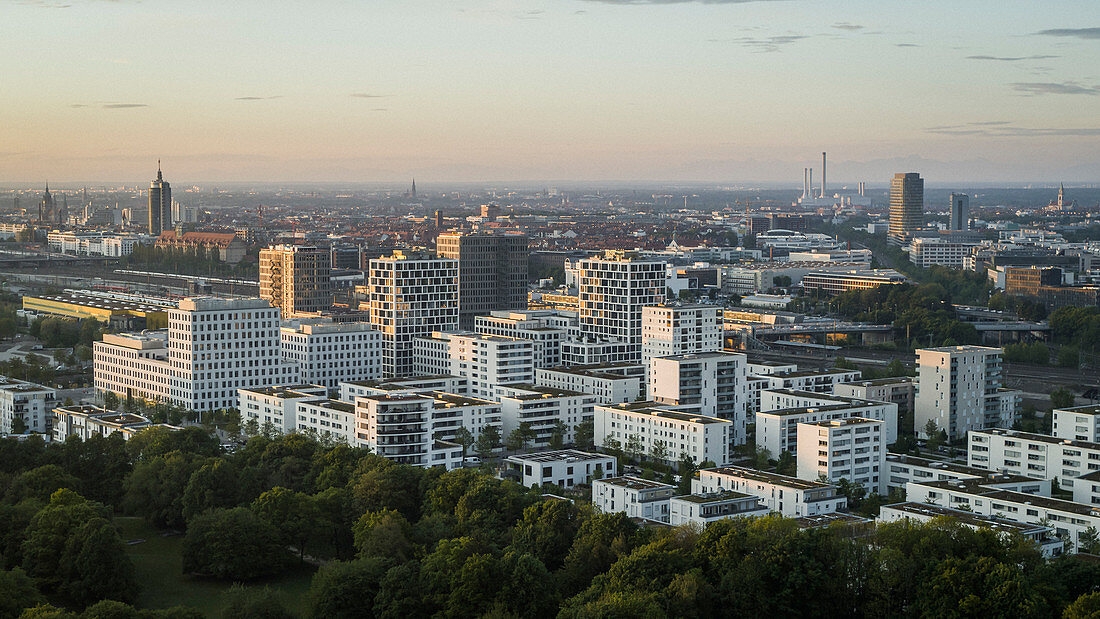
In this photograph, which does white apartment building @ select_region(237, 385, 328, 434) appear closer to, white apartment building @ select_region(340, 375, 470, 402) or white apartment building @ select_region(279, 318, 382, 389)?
white apartment building @ select_region(340, 375, 470, 402)

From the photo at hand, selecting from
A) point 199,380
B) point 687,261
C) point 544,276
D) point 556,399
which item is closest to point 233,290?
point 544,276

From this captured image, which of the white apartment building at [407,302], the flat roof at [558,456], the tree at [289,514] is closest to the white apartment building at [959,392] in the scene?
the flat roof at [558,456]

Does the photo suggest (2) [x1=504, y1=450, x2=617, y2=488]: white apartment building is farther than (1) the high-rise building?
No

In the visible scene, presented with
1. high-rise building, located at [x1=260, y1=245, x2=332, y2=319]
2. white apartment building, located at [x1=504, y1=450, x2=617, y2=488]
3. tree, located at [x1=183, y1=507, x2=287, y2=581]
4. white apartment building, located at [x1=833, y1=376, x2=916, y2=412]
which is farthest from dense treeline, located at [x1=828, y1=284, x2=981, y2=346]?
tree, located at [x1=183, y1=507, x2=287, y2=581]

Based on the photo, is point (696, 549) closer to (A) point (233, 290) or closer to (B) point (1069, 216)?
(A) point (233, 290)

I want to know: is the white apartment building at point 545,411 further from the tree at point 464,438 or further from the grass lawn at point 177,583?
the grass lawn at point 177,583

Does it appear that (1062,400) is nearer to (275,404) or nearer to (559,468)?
(559,468)
